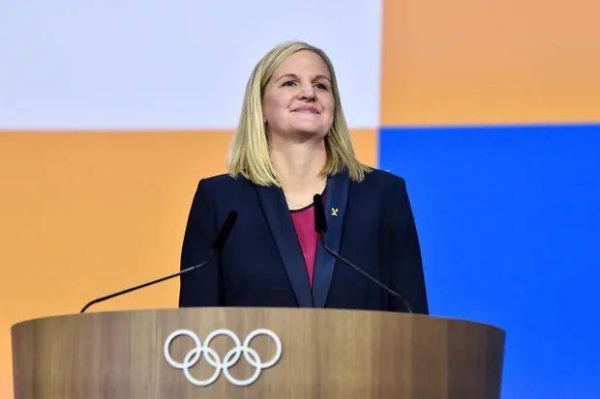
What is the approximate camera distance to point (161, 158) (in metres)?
3.63

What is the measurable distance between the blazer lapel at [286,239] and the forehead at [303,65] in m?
0.26

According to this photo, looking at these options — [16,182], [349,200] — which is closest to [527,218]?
[349,200]

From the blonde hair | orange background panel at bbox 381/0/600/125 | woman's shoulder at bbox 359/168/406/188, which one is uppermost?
orange background panel at bbox 381/0/600/125

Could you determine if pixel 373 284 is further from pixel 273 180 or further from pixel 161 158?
pixel 161 158

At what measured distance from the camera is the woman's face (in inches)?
114

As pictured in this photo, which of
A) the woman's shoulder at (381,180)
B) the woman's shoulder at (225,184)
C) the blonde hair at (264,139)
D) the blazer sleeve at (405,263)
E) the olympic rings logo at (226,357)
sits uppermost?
the blonde hair at (264,139)

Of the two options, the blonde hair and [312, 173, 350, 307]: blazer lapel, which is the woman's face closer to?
the blonde hair

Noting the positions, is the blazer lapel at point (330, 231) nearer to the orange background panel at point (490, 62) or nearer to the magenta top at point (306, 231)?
the magenta top at point (306, 231)

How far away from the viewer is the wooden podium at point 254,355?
202 cm

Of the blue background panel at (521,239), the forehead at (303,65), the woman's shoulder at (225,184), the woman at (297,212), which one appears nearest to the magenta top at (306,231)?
the woman at (297,212)

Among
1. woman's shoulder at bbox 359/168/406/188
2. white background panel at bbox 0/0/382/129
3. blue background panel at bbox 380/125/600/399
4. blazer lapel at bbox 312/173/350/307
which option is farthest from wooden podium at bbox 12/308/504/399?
white background panel at bbox 0/0/382/129

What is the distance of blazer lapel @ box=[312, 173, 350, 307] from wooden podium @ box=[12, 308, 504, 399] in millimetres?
600

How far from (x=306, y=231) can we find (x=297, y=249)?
0.23 ft

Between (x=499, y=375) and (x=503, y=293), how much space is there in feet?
3.64
